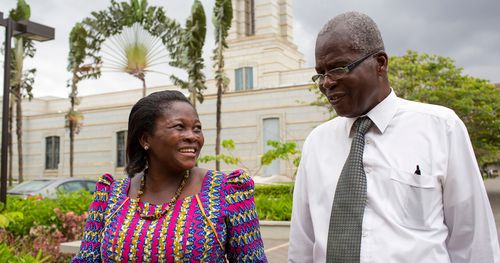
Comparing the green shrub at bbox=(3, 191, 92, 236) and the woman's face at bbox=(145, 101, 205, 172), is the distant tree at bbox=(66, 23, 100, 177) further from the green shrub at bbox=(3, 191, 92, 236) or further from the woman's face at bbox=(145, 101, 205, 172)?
the woman's face at bbox=(145, 101, 205, 172)

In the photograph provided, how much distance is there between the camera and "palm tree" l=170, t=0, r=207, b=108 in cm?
2128

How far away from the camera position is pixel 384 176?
2.12 m

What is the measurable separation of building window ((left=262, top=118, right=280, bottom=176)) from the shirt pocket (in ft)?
77.9

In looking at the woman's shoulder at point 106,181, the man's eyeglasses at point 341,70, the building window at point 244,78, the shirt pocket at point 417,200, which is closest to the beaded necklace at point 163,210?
the woman's shoulder at point 106,181

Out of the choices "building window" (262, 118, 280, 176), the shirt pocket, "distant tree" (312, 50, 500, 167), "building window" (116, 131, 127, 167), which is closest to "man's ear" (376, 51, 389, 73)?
the shirt pocket

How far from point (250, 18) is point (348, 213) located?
36.4m

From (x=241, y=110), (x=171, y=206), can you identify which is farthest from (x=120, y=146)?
(x=171, y=206)

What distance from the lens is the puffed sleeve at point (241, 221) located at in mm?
2668

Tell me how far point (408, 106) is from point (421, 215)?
50 cm

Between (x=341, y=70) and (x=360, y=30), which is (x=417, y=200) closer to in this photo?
(x=341, y=70)

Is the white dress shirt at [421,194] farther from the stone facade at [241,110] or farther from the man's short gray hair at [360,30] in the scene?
the stone facade at [241,110]

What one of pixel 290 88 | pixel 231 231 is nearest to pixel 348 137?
pixel 231 231

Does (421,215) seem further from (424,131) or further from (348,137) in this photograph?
(348,137)

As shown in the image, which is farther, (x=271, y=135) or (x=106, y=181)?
(x=271, y=135)
